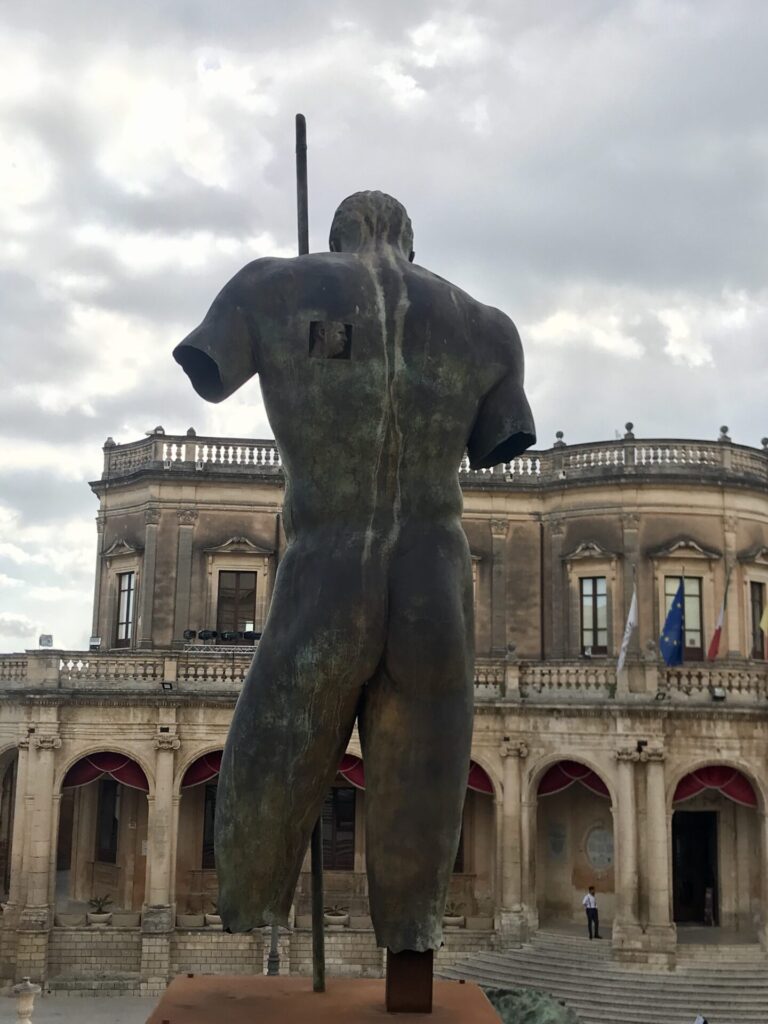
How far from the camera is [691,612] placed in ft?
99.0

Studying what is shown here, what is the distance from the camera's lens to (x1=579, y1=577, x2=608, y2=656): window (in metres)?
30.5

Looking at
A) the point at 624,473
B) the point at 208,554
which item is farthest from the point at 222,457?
the point at 624,473

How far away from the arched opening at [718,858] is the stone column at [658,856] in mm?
1443

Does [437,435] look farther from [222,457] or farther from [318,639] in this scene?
[222,457]

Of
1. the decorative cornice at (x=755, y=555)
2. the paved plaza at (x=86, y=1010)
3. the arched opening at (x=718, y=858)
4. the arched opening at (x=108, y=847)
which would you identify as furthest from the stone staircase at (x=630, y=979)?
the decorative cornice at (x=755, y=555)

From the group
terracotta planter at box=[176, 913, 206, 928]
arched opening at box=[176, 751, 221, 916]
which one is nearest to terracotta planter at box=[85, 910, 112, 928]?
terracotta planter at box=[176, 913, 206, 928]

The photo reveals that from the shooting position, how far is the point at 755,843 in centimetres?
2780

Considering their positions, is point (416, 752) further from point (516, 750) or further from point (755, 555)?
point (755, 555)

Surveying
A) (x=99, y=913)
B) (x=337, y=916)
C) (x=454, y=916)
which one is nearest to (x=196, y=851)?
(x=99, y=913)

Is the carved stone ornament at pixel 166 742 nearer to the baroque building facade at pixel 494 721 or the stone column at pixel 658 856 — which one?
the baroque building facade at pixel 494 721

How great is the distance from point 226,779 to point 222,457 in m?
28.1

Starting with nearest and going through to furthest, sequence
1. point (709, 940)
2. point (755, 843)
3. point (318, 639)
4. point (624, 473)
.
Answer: point (318, 639), point (709, 940), point (755, 843), point (624, 473)

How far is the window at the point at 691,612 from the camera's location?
3009 cm

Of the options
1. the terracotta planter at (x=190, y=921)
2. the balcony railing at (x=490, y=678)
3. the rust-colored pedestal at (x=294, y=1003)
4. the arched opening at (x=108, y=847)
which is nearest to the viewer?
the rust-colored pedestal at (x=294, y=1003)
